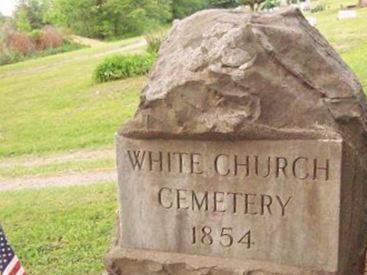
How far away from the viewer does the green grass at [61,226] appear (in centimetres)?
614

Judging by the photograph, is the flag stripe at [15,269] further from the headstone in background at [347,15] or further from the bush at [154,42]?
the headstone in background at [347,15]

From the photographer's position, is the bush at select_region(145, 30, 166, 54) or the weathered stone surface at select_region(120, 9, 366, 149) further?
the bush at select_region(145, 30, 166, 54)

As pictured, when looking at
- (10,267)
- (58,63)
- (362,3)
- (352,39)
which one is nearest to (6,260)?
(10,267)

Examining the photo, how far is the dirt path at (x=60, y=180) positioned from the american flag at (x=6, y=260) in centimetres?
407

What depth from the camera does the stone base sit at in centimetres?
415

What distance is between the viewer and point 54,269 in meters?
5.98

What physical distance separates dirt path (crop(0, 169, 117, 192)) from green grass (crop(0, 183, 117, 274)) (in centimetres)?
41

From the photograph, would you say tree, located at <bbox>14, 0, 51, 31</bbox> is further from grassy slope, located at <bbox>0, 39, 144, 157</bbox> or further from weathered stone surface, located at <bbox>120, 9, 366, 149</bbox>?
weathered stone surface, located at <bbox>120, 9, 366, 149</bbox>

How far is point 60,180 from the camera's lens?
31.6 ft

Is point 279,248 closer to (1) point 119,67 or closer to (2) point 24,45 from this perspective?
(1) point 119,67

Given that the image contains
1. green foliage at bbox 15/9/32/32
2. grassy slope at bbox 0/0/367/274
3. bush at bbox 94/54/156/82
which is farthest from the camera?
green foliage at bbox 15/9/32/32

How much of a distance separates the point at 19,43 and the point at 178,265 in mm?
29797

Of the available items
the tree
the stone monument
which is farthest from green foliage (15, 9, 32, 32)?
the stone monument

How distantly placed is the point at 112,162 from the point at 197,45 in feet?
21.2
